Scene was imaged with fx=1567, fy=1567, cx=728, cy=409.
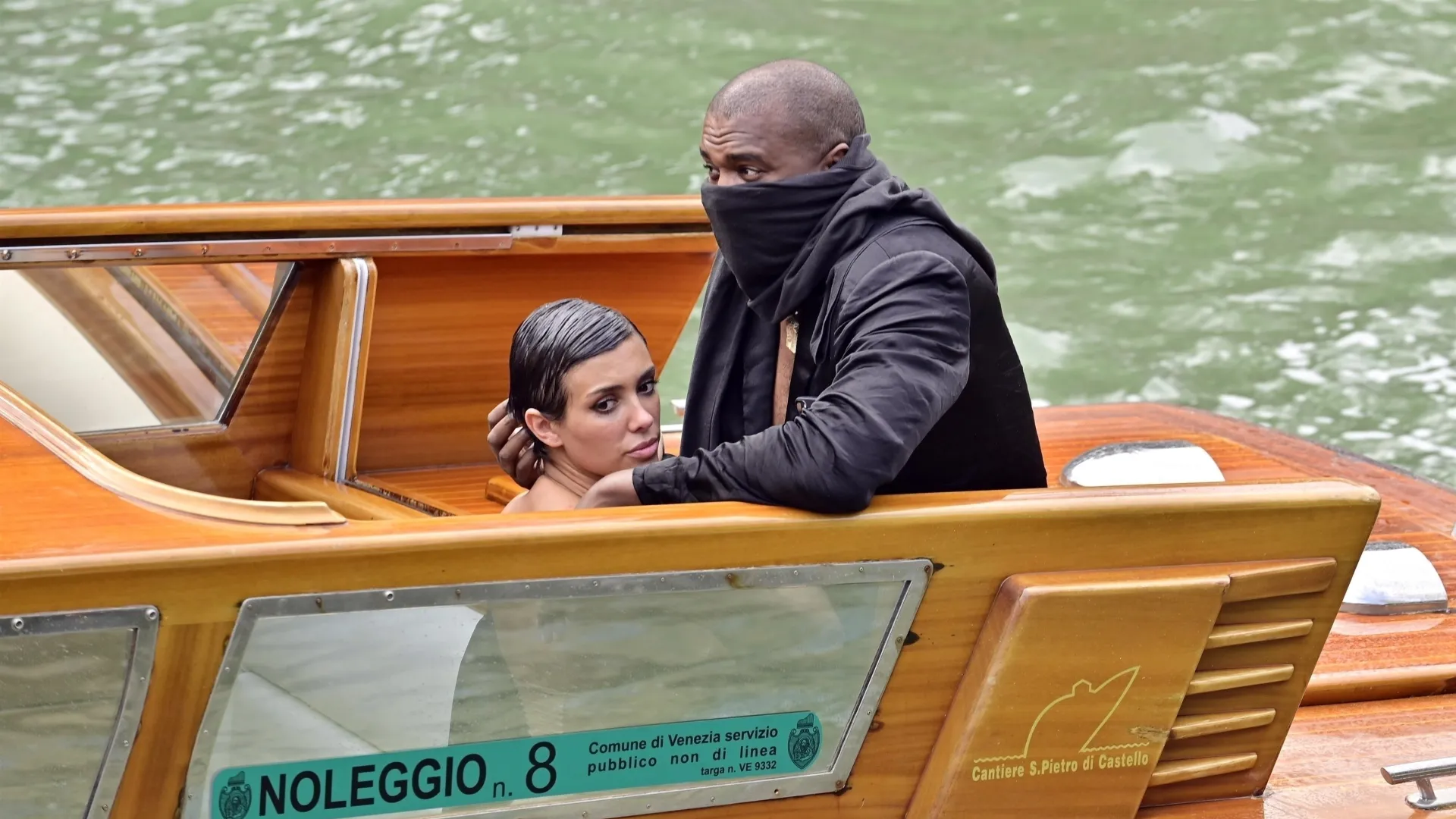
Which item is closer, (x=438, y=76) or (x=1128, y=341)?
(x=1128, y=341)

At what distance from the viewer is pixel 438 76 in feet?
32.5

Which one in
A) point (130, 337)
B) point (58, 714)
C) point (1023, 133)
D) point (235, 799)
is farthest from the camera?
point (1023, 133)

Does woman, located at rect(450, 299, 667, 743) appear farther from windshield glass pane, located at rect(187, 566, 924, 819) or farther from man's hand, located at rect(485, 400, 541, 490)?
windshield glass pane, located at rect(187, 566, 924, 819)

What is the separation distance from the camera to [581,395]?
2342mm

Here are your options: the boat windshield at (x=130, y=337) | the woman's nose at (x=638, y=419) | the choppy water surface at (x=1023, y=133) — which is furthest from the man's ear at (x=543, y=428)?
the choppy water surface at (x=1023, y=133)

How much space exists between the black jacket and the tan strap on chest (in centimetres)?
2

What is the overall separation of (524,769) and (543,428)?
588mm

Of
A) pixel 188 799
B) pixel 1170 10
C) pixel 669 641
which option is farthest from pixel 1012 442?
pixel 1170 10

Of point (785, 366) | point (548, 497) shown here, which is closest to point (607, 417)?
point (548, 497)

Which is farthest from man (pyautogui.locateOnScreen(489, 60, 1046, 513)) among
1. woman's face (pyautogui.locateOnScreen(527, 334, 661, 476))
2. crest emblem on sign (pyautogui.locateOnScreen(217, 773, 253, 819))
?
crest emblem on sign (pyautogui.locateOnScreen(217, 773, 253, 819))

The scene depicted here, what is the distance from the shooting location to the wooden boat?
5.89ft

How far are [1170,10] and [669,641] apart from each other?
9.81m

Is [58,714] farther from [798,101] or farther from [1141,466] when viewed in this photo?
[1141,466]

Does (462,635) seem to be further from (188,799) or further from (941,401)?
(941,401)
